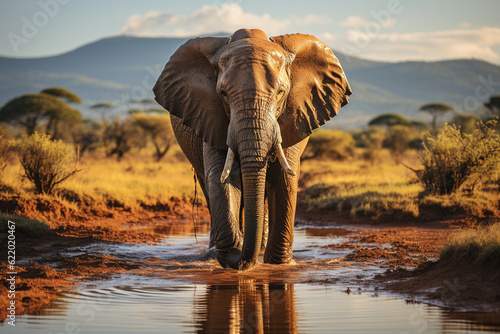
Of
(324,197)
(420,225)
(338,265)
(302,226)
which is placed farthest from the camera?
(324,197)

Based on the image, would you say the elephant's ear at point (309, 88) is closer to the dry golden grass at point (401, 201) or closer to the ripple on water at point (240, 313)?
the ripple on water at point (240, 313)

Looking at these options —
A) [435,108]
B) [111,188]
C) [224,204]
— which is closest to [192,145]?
[224,204]

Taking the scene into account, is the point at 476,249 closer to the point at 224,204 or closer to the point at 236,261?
the point at 236,261

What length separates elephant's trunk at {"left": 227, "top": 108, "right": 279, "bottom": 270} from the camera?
23.1 feet

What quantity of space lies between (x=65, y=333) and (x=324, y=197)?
13.2 m

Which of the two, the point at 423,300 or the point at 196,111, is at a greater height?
the point at 196,111

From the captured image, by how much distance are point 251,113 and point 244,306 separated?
2.05 metres

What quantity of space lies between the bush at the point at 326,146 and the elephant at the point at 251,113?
2919 centimetres

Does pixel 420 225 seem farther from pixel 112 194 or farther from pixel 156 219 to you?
pixel 112 194

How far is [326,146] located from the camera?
38.9 metres

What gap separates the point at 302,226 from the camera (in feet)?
50.6

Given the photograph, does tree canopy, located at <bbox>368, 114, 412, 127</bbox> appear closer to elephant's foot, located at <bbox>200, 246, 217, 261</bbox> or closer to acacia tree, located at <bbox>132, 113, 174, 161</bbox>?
acacia tree, located at <bbox>132, 113, 174, 161</bbox>

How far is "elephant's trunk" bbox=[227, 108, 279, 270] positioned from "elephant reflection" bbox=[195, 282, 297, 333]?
1.51ft

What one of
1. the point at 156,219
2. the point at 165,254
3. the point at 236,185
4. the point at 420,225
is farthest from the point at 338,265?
the point at 156,219
